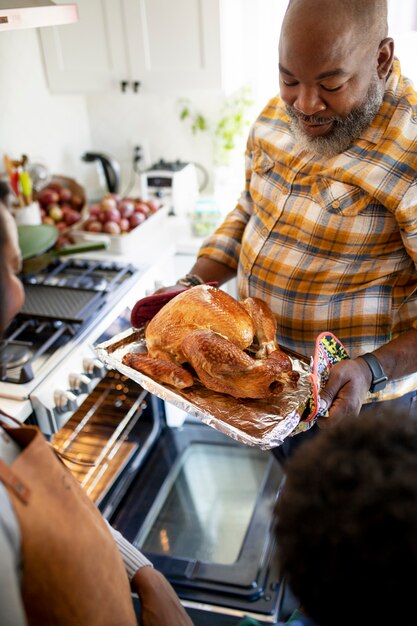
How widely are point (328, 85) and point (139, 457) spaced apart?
1.31m

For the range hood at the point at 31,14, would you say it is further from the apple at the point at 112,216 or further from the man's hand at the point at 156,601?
the man's hand at the point at 156,601

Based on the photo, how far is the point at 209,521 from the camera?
1.75 m

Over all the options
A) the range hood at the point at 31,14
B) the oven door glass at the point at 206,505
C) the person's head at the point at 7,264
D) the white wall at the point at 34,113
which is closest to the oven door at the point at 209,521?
the oven door glass at the point at 206,505

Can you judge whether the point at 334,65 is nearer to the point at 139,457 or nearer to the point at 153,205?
the point at 153,205

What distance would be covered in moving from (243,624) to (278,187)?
0.90 meters

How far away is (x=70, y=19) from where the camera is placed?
1.34 meters

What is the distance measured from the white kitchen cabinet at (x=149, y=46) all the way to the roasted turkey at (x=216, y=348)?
113 cm

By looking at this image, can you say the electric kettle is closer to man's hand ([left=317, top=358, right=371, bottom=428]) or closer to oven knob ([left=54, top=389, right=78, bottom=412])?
oven knob ([left=54, top=389, right=78, bottom=412])

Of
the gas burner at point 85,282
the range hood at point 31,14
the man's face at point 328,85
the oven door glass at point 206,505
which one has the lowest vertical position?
the oven door glass at point 206,505

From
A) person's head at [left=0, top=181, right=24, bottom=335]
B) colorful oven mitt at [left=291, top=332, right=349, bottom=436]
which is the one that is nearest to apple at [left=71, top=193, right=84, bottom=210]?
colorful oven mitt at [left=291, top=332, right=349, bottom=436]

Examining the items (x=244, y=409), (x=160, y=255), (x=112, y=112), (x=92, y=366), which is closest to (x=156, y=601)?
(x=244, y=409)

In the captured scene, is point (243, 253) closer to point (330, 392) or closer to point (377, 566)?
point (330, 392)

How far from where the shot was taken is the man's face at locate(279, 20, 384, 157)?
104 centimetres

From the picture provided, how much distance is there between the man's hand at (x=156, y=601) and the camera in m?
0.79
